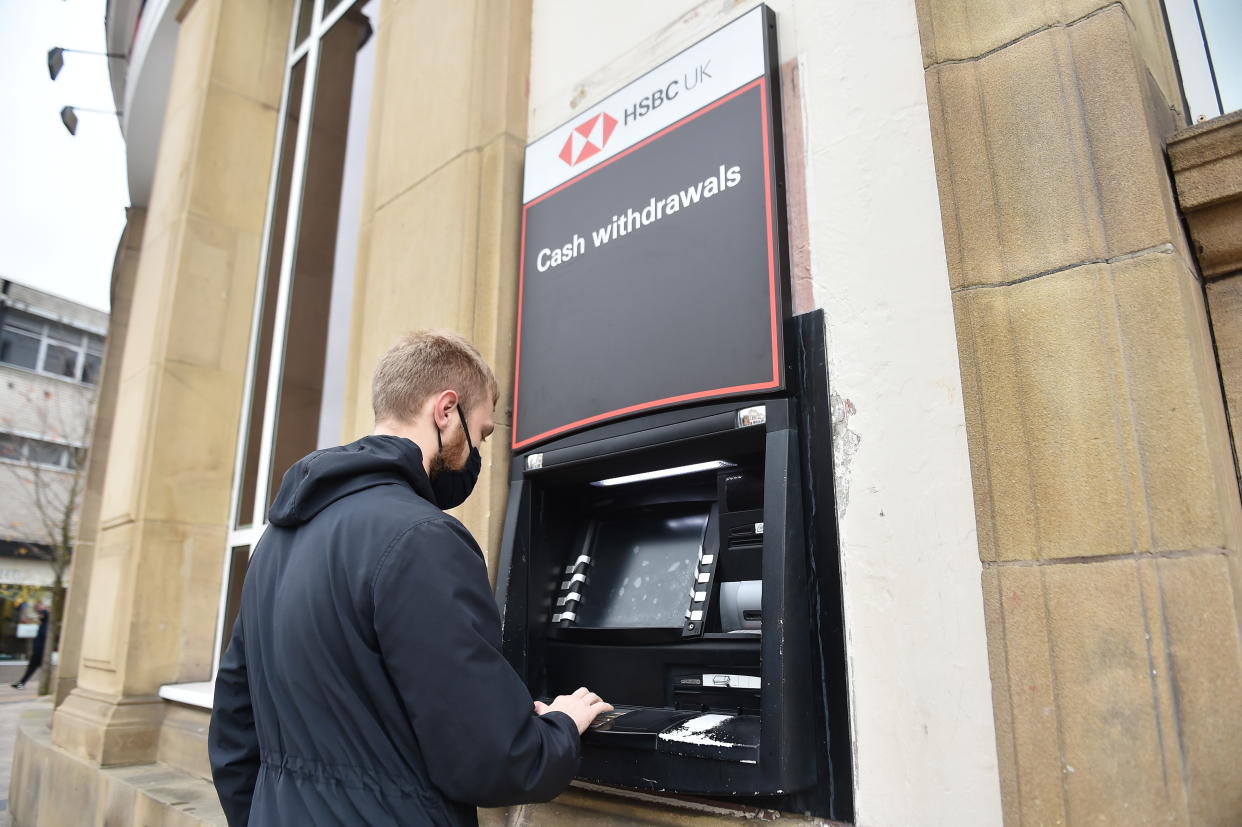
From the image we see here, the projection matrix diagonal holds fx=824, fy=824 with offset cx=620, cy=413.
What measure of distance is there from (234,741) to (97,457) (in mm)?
6804

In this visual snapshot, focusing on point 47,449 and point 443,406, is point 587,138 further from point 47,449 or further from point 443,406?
point 47,449

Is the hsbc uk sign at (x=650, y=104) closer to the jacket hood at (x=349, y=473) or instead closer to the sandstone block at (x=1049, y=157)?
the sandstone block at (x=1049, y=157)

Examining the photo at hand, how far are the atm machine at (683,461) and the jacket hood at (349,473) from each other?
66 cm

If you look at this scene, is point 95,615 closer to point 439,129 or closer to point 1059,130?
point 439,129

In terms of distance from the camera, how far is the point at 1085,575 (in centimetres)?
130

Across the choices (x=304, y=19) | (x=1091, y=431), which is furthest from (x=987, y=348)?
(x=304, y=19)

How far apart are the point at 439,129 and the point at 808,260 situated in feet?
5.79

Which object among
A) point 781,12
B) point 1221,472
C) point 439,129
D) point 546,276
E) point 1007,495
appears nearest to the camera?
point 1221,472

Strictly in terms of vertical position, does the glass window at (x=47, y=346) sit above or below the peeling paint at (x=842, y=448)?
above

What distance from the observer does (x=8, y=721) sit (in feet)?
33.8

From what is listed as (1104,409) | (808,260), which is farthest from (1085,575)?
(808,260)

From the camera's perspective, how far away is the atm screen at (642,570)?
1946 mm

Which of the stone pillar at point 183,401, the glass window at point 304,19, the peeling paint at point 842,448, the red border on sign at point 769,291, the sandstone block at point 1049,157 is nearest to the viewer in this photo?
the sandstone block at point 1049,157

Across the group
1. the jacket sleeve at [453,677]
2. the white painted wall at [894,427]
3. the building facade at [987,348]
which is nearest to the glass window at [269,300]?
the building facade at [987,348]
